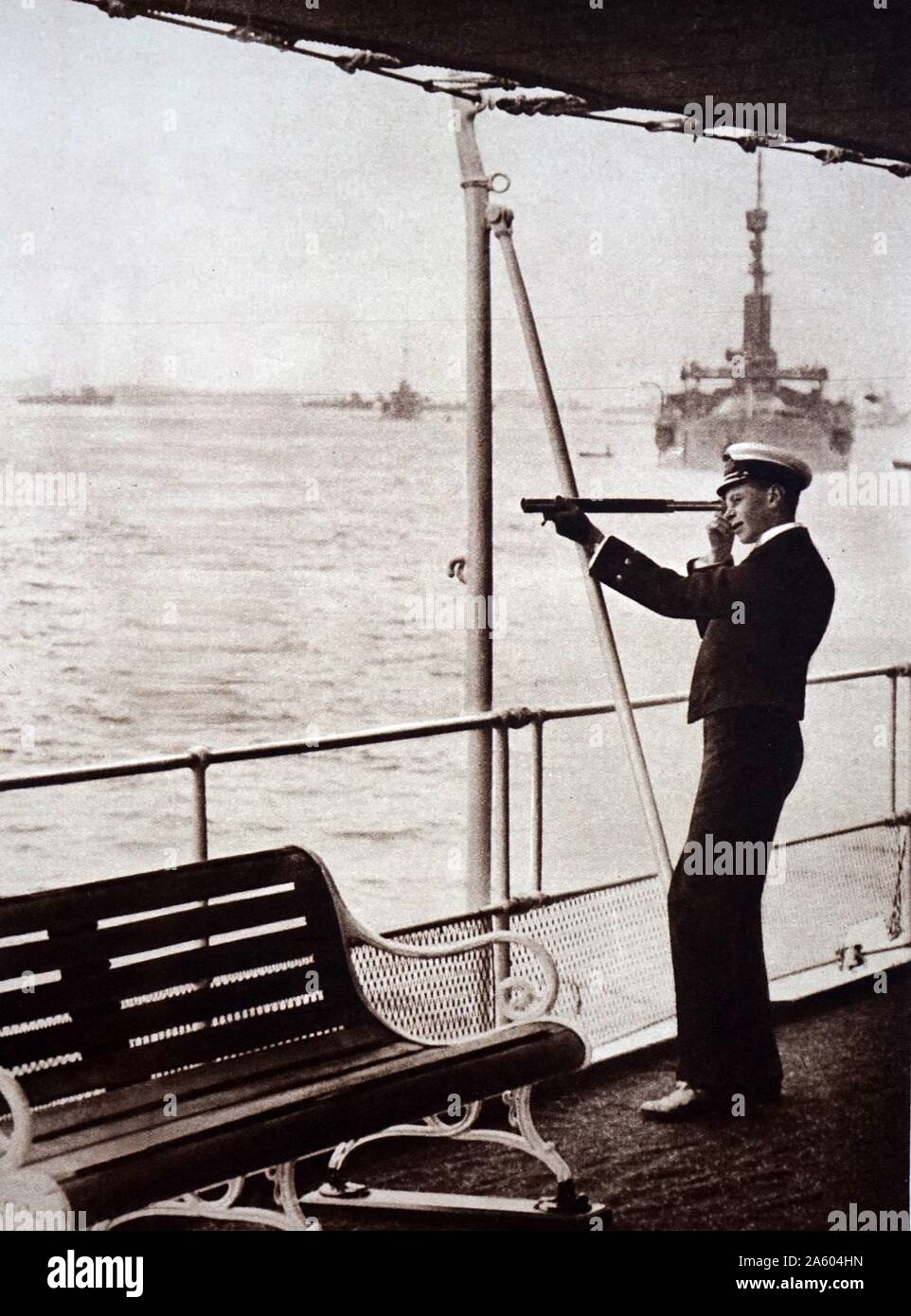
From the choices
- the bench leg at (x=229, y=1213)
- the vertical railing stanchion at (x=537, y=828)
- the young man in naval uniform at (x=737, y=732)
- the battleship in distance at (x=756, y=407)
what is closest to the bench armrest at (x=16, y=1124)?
the bench leg at (x=229, y=1213)

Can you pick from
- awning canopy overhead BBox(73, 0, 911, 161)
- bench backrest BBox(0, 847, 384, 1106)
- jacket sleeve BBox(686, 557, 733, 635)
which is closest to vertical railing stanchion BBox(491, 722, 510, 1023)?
jacket sleeve BBox(686, 557, 733, 635)

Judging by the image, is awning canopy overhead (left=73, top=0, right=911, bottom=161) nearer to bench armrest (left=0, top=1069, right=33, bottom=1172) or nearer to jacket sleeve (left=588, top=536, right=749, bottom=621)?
jacket sleeve (left=588, top=536, right=749, bottom=621)

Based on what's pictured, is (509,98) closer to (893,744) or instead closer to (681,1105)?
(893,744)

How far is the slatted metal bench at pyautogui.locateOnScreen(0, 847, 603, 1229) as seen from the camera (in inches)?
110

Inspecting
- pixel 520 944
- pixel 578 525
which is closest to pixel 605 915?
pixel 520 944

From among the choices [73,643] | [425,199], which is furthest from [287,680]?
[425,199]

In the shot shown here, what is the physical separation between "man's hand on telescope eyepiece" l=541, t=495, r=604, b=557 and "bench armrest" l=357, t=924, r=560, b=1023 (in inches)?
38.3

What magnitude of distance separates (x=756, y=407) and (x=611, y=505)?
0.47 meters

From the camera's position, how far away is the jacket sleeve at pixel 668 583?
12.4 ft

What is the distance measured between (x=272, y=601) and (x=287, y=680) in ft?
1.37

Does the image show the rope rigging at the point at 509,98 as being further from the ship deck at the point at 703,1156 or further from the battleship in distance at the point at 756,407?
the ship deck at the point at 703,1156

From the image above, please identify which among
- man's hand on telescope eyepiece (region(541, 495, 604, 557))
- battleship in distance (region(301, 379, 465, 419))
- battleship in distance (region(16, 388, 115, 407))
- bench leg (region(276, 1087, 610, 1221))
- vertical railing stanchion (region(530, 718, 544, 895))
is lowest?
bench leg (region(276, 1087, 610, 1221))

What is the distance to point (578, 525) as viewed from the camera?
3.80m

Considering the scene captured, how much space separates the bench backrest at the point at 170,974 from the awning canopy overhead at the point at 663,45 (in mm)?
1802
